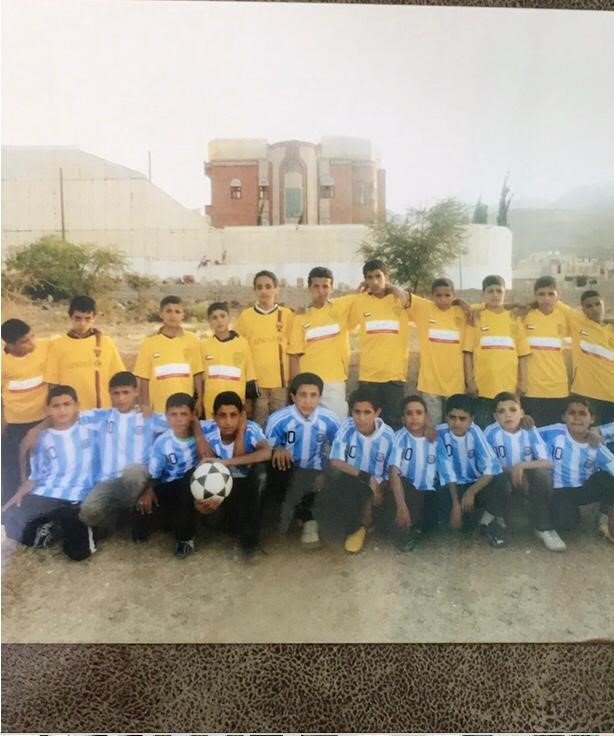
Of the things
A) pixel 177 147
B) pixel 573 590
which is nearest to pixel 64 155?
pixel 177 147

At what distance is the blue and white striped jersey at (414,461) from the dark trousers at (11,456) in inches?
49.0

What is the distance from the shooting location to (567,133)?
1.97m

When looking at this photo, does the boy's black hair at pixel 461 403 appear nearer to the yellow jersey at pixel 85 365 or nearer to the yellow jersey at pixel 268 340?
the yellow jersey at pixel 268 340

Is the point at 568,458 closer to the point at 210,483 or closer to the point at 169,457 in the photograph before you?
the point at 210,483

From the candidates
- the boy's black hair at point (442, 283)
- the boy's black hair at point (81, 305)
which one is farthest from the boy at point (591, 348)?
the boy's black hair at point (81, 305)

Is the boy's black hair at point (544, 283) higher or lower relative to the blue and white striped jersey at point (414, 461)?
higher

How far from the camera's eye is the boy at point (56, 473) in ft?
6.15

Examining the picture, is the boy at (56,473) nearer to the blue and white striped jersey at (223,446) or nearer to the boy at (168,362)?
the boy at (168,362)

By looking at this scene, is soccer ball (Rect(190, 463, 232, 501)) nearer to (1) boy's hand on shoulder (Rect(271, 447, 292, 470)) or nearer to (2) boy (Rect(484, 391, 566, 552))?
(1) boy's hand on shoulder (Rect(271, 447, 292, 470))

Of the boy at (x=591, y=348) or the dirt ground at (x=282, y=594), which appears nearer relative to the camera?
the dirt ground at (x=282, y=594)

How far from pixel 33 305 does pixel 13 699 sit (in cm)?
132

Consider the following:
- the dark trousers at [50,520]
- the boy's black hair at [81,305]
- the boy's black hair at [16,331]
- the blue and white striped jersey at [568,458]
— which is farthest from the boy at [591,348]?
the boy's black hair at [16,331]

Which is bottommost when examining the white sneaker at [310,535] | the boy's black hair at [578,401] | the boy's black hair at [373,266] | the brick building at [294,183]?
the white sneaker at [310,535]

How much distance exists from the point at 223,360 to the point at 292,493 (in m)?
0.51
